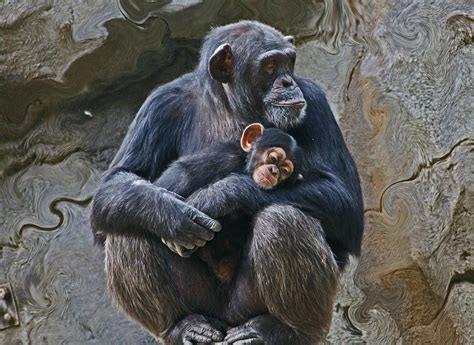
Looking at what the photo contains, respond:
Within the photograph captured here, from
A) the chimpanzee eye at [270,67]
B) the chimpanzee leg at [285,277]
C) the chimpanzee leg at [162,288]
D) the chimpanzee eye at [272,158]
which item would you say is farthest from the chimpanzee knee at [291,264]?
the chimpanzee eye at [270,67]

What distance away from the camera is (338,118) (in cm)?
738

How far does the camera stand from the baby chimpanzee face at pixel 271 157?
4.77 meters

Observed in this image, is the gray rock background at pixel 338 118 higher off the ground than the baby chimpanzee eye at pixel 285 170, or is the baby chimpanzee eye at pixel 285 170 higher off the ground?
the baby chimpanzee eye at pixel 285 170

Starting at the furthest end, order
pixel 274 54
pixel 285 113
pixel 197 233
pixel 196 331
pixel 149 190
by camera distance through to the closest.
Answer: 1. pixel 274 54
2. pixel 285 113
3. pixel 149 190
4. pixel 196 331
5. pixel 197 233

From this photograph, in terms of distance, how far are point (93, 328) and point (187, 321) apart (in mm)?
2601

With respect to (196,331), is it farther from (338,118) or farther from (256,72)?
(338,118)

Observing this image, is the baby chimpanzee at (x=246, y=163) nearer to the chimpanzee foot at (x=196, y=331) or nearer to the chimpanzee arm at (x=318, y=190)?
the chimpanzee arm at (x=318, y=190)

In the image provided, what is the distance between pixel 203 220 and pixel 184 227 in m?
0.09

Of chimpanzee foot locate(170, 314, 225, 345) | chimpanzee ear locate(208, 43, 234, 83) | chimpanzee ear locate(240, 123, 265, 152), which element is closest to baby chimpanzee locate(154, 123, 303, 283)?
chimpanzee ear locate(240, 123, 265, 152)

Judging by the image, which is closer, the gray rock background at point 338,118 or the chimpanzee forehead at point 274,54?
the chimpanzee forehead at point 274,54

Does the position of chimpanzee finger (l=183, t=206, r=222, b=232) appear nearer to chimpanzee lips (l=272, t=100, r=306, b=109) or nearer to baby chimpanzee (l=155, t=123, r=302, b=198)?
baby chimpanzee (l=155, t=123, r=302, b=198)

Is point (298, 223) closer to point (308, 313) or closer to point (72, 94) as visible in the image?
point (308, 313)

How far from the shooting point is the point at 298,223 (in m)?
4.75

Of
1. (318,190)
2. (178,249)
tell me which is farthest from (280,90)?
(178,249)
